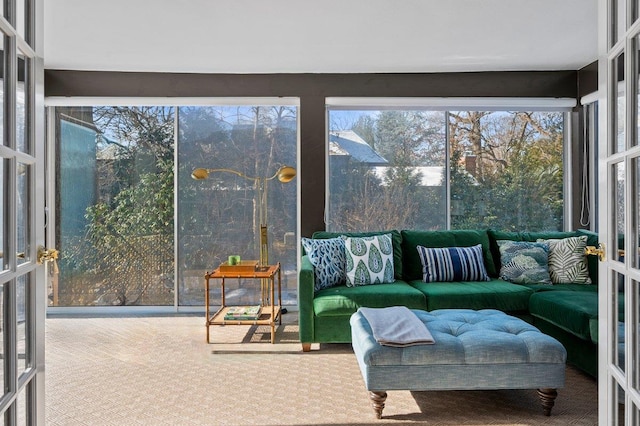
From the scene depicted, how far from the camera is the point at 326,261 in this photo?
4.14m

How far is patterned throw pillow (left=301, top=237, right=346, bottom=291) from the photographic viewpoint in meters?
4.08

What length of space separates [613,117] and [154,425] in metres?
2.49

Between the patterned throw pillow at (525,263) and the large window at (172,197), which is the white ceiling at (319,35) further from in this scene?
the patterned throw pillow at (525,263)

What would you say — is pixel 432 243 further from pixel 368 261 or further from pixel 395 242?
pixel 368 261

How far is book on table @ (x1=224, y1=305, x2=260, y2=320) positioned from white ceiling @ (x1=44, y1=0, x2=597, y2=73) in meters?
2.27

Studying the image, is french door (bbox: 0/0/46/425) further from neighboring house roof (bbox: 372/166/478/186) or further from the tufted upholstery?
neighboring house roof (bbox: 372/166/478/186)

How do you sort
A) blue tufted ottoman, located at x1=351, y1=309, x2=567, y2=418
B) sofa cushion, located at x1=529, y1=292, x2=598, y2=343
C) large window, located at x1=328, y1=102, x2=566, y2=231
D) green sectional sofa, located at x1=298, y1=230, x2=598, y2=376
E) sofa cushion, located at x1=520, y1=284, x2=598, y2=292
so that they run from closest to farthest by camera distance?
blue tufted ottoman, located at x1=351, y1=309, x2=567, y2=418 → sofa cushion, located at x1=529, y1=292, x2=598, y2=343 → green sectional sofa, located at x1=298, y1=230, x2=598, y2=376 → sofa cushion, located at x1=520, y1=284, x2=598, y2=292 → large window, located at x1=328, y1=102, x2=566, y2=231

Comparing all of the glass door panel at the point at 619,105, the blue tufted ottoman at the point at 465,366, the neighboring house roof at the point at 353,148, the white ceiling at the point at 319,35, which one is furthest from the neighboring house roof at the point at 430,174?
the glass door panel at the point at 619,105

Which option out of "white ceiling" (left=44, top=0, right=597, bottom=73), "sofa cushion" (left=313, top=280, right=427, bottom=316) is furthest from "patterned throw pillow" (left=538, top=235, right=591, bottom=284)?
"white ceiling" (left=44, top=0, right=597, bottom=73)

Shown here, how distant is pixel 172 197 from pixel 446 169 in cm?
291

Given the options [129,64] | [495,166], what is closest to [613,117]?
[495,166]

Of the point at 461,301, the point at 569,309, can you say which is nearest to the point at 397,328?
the point at 461,301

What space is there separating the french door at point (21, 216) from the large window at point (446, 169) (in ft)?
12.3

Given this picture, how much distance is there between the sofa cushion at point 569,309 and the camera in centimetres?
311
